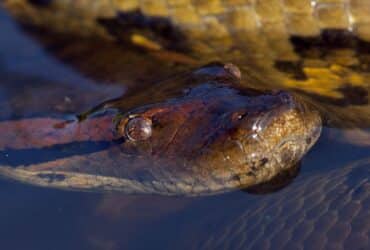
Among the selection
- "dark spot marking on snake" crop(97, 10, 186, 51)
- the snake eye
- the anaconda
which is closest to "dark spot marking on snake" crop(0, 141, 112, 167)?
the snake eye

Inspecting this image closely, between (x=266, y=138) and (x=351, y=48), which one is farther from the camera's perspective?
(x=351, y=48)

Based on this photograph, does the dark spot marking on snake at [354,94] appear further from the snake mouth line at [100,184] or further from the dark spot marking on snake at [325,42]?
the snake mouth line at [100,184]

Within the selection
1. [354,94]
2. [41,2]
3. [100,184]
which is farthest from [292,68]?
[41,2]

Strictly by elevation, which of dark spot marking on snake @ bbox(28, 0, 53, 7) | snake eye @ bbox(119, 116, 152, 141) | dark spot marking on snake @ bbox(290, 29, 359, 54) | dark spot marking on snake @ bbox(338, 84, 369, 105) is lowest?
dark spot marking on snake @ bbox(338, 84, 369, 105)

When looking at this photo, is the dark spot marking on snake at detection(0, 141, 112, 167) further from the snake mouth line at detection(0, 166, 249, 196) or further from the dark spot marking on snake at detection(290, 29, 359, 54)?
the dark spot marking on snake at detection(290, 29, 359, 54)

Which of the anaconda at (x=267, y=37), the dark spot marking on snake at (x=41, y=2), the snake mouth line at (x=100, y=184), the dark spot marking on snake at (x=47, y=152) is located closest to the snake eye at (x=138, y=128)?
the dark spot marking on snake at (x=47, y=152)

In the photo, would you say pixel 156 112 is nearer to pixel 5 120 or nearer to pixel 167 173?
pixel 167 173

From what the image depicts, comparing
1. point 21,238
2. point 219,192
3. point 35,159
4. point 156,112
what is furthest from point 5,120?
point 219,192
